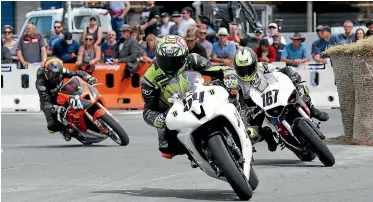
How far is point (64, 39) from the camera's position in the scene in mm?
22250

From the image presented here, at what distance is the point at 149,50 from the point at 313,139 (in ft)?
34.4

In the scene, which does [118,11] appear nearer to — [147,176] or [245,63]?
[147,176]

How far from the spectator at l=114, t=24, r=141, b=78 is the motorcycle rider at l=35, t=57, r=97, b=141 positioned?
5857mm

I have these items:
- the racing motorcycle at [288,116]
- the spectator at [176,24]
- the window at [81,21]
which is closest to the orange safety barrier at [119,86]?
the spectator at [176,24]

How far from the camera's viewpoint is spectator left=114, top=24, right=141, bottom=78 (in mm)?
21344

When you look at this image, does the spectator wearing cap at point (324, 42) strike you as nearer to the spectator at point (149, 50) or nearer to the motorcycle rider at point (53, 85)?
the spectator at point (149, 50)

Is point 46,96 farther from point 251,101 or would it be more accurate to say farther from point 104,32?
point 104,32

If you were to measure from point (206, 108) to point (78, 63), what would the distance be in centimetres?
1298

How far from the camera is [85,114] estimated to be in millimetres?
15273

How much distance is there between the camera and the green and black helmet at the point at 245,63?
35.6 ft

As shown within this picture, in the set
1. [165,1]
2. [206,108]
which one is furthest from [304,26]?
[206,108]

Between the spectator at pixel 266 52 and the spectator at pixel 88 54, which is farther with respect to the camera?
the spectator at pixel 88 54

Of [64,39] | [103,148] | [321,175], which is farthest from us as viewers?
[64,39]

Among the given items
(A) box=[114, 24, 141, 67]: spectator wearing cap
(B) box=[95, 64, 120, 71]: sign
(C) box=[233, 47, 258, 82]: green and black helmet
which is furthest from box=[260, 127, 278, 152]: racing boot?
(B) box=[95, 64, 120, 71]: sign
